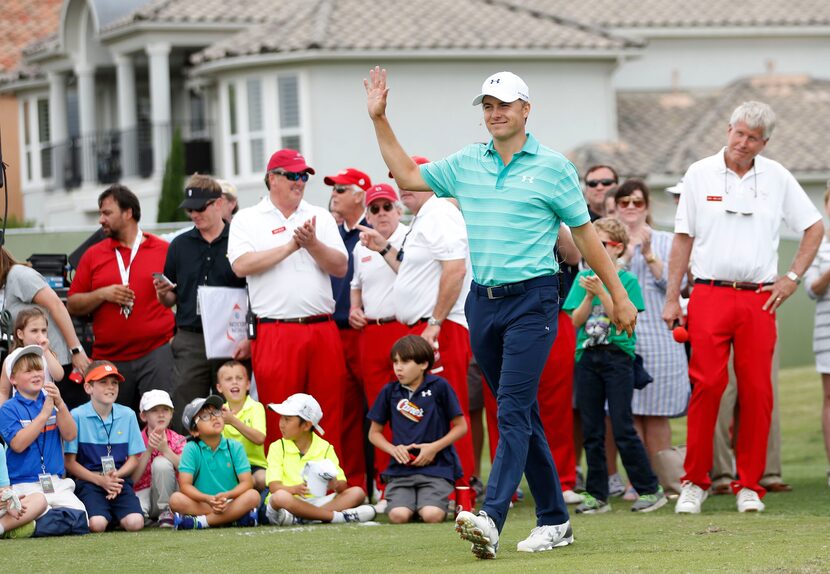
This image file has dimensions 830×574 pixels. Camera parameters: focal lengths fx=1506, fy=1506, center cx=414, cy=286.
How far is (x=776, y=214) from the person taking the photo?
9.78 m

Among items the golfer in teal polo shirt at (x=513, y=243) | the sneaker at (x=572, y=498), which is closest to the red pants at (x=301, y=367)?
the sneaker at (x=572, y=498)

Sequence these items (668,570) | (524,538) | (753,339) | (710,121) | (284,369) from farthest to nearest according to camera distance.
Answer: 1. (710,121)
2. (284,369)
3. (753,339)
4. (524,538)
5. (668,570)

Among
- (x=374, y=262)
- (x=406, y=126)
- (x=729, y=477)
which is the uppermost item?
(x=406, y=126)

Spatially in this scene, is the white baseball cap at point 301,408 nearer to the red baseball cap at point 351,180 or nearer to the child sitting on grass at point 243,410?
the child sitting on grass at point 243,410

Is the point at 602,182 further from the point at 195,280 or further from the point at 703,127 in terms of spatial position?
the point at 703,127

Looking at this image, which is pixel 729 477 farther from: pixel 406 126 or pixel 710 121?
pixel 710 121

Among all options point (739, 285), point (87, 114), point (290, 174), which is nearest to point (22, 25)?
point (87, 114)

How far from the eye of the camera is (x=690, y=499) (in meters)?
A: 9.85

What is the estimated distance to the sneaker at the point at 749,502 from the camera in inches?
381

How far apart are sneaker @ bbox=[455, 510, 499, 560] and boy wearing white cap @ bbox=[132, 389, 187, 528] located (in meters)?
3.41

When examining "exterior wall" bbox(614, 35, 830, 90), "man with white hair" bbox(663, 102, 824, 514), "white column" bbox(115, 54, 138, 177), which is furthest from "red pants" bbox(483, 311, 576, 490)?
"white column" bbox(115, 54, 138, 177)

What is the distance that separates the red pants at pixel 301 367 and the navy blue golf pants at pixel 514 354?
2833 mm

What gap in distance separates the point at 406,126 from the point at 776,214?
22836mm

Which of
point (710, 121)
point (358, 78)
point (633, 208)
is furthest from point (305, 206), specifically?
point (710, 121)
